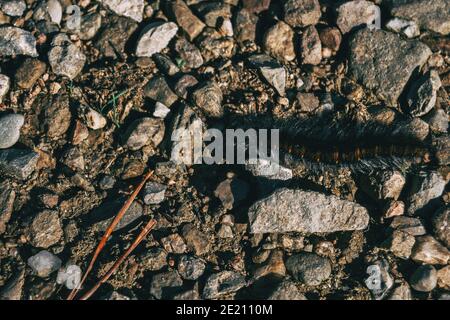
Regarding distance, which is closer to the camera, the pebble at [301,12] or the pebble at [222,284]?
the pebble at [222,284]

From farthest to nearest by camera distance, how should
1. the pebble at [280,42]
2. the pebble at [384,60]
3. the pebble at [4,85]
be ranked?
the pebble at [280,42], the pebble at [384,60], the pebble at [4,85]

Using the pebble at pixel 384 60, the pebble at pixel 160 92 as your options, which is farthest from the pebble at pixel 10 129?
the pebble at pixel 384 60

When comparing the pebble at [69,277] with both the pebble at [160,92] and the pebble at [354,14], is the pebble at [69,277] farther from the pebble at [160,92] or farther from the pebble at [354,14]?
the pebble at [354,14]

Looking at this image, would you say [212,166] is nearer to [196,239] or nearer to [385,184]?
[196,239]

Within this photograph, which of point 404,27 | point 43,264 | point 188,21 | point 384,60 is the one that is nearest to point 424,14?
point 404,27

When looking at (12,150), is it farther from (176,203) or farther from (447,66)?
(447,66)

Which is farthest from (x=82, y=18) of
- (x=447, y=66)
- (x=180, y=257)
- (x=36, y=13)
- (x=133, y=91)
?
(x=447, y=66)

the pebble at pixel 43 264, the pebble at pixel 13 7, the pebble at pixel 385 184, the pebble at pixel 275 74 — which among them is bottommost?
the pebble at pixel 43 264
